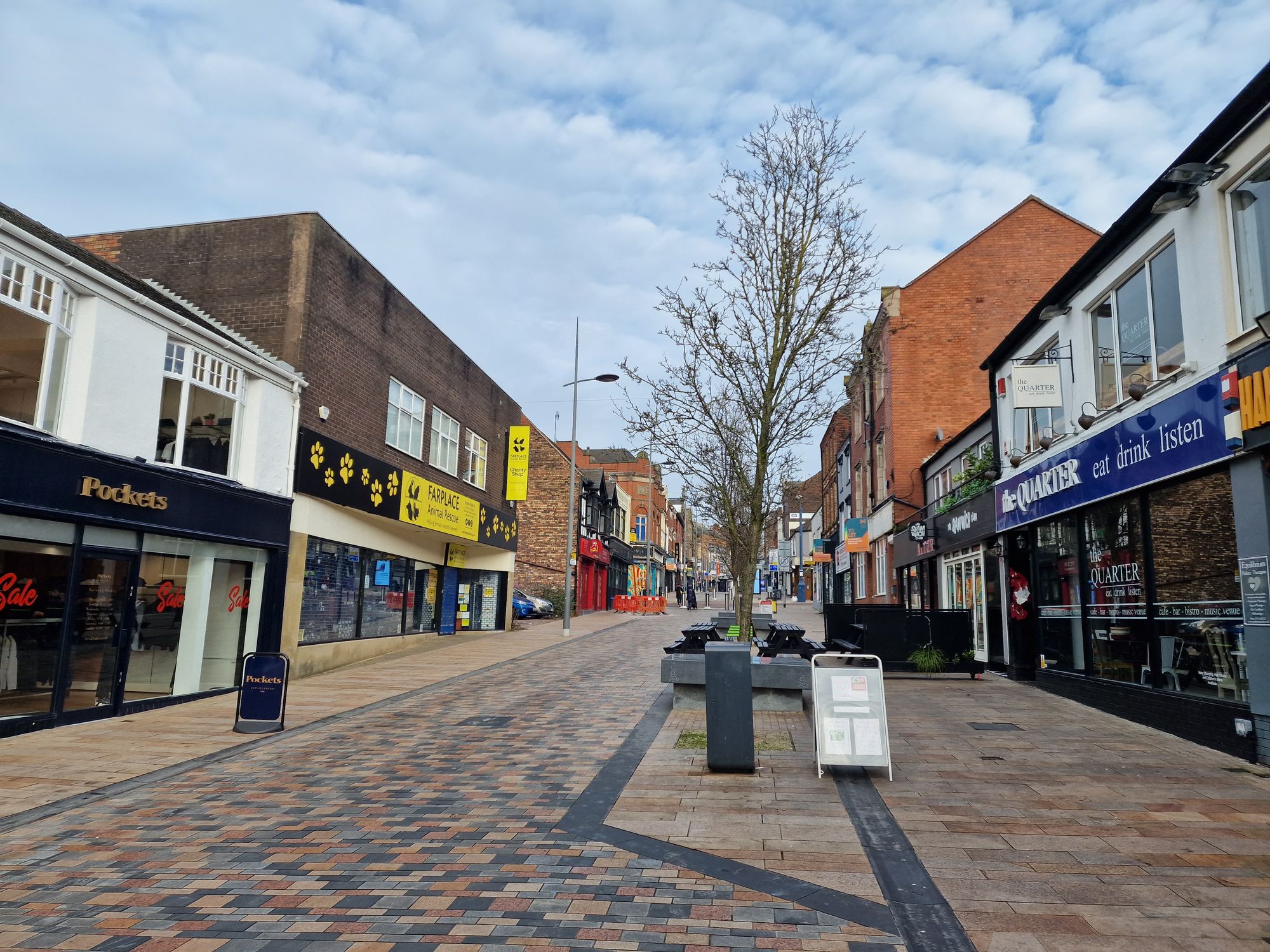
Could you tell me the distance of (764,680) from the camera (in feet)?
36.1

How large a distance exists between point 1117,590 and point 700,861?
8.16 meters

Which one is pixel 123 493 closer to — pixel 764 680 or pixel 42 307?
pixel 42 307

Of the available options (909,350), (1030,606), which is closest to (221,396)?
(1030,606)

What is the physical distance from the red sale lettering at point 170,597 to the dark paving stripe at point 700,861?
7.57 m

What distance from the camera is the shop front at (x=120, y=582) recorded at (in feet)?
30.6

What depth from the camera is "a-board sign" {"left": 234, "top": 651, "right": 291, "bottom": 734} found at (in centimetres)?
988

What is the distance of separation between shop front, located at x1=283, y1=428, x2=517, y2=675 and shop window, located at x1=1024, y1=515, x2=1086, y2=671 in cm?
1283

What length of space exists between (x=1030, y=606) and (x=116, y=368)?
14557 mm

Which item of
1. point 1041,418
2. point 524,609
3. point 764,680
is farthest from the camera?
point 524,609

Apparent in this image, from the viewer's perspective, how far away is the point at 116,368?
10.7m

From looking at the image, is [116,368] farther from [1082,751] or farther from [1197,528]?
[1197,528]

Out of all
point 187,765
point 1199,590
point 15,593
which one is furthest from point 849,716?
point 15,593

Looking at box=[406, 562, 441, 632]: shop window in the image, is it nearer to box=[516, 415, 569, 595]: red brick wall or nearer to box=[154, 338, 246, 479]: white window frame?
box=[154, 338, 246, 479]: white window frame

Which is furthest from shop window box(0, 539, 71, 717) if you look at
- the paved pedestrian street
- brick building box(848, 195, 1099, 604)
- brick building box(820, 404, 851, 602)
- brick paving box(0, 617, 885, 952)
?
brick building box(820, 404, 851, 602)
